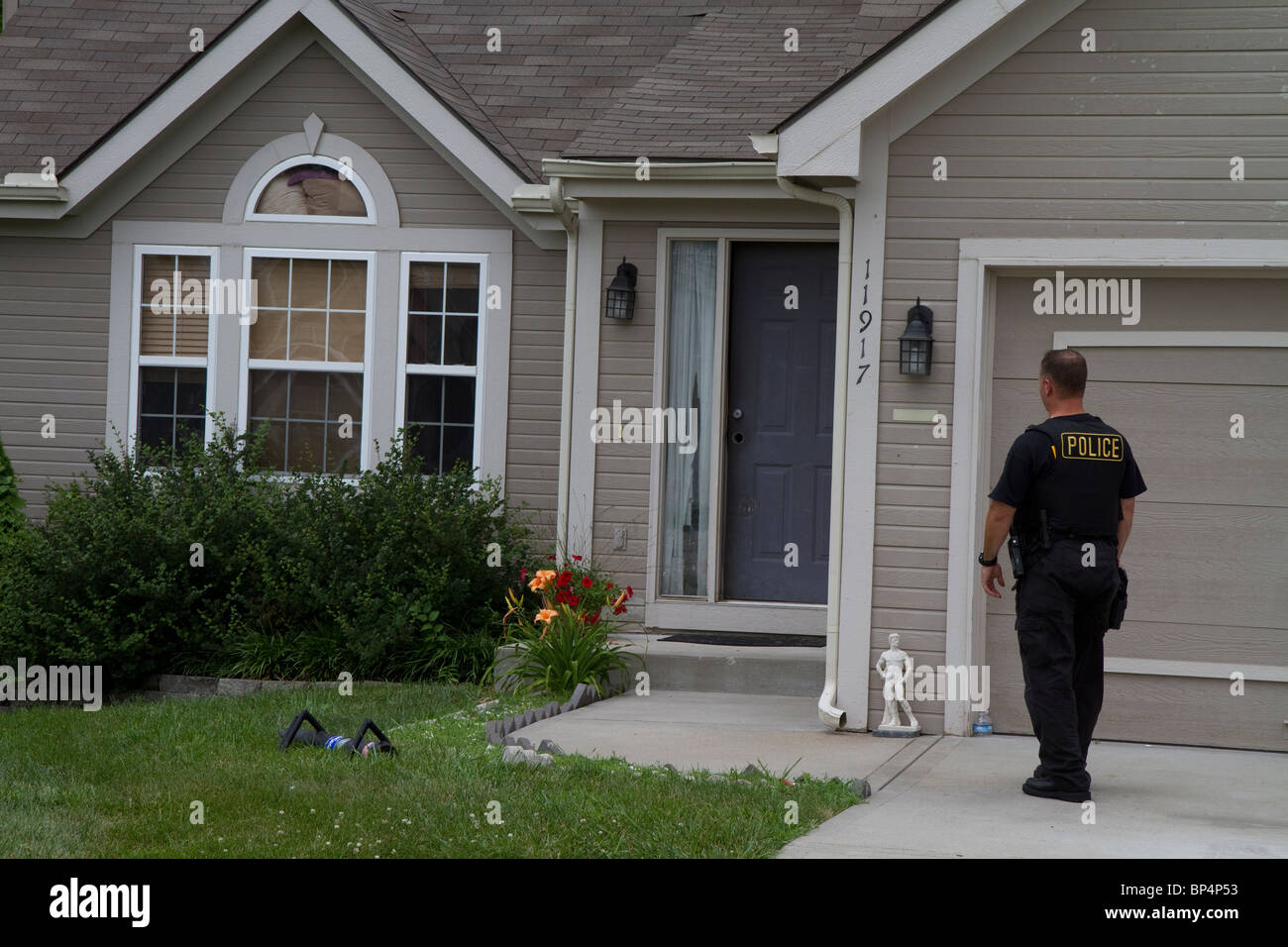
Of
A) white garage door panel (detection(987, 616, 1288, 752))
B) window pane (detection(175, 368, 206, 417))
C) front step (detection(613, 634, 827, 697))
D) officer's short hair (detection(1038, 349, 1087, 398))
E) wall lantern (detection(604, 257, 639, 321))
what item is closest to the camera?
officer's short hair (detection(1038, 349, 1087, 398))

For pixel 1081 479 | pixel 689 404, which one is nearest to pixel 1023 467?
pixel 1081 479

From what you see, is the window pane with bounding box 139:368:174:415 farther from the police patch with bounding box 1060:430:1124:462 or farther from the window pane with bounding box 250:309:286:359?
the police patch with bounding box 1060:430:1124:462

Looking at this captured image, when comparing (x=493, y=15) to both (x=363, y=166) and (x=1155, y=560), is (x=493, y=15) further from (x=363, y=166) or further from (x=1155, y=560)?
(x=1155, y=560)

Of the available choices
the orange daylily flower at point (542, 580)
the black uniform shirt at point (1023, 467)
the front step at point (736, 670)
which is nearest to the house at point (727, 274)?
the front step at point (736, 670)

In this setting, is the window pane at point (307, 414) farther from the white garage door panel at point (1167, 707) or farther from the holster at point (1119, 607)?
the holster at point (1119, 607)

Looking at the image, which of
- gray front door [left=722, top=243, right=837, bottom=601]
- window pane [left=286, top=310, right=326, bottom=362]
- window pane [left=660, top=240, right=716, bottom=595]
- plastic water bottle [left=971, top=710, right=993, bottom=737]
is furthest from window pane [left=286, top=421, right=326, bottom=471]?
plastic water bottle [left=971, top=710, right=993, bottom=737]

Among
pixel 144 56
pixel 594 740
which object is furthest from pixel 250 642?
pixel 144 56

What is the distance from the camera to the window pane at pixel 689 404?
Result: 9.78 m

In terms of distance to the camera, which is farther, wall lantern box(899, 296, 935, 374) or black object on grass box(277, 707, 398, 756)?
wall lantern box(899, 296, 935, 374)

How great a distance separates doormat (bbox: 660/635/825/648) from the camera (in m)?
9.24

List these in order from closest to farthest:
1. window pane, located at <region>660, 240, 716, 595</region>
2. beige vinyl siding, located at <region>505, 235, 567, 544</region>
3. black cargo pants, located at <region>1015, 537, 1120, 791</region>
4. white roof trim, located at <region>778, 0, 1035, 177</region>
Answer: black cargo pants, located at <region>1015, 537, 1120, 791</region>
white roof trim, located at <region>778, 0, 1035, 177</region>
window pane, located at <region>660, 240, 716, 595</region>
beige vinyl siding, located at <region>505, 235, 567, 544</region>

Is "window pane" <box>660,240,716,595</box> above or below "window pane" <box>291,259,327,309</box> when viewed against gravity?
below

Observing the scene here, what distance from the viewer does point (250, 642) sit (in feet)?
30.5

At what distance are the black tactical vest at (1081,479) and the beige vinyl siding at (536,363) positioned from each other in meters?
4.99
